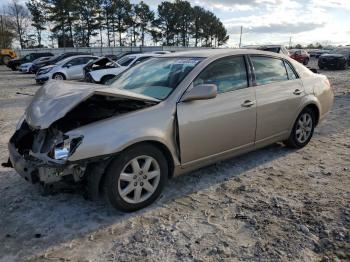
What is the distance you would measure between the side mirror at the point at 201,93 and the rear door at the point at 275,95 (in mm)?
1076

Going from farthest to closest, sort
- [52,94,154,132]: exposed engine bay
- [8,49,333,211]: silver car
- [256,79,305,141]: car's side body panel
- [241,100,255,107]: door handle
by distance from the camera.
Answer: [256,79,305,141]: car's side body panel, [241,100,255,107]: door handle, [52,94,154,132]: exposed engine bay, [8,49,333,211]: silver car

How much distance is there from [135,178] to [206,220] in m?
0.82

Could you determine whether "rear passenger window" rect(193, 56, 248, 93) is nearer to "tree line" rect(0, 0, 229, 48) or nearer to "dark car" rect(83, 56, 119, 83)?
"dark car" rect(83, 56, 119, 83)

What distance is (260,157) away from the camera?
211 inches

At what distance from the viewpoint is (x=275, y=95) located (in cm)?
493

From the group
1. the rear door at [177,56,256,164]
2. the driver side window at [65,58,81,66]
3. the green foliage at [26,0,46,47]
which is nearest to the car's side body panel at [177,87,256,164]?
the rear door at [177,56,256,164]

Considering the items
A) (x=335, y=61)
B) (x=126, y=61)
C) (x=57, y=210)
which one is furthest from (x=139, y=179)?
(x=335, y=61)

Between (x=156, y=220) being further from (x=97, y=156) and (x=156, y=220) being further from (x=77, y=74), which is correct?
(x=77, y=74)

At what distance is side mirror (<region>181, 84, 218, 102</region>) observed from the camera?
3807 mm

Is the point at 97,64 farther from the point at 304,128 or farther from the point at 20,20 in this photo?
the point at 20,20

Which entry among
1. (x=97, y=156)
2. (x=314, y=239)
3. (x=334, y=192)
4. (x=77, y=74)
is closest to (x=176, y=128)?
(x=97, y=156)

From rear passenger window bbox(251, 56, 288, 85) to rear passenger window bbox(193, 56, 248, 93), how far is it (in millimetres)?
260

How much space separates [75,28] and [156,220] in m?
55.9

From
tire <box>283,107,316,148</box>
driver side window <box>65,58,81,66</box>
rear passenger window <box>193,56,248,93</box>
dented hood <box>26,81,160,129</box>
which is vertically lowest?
tire <box>283,107,316,148</box>
